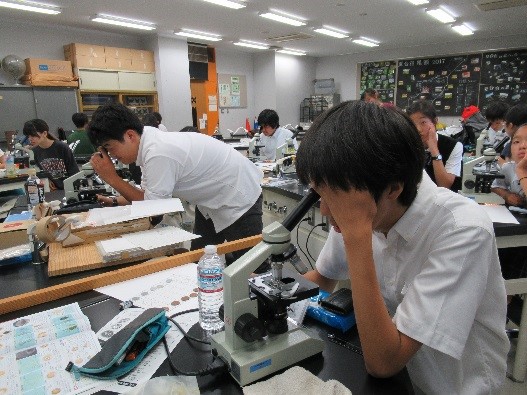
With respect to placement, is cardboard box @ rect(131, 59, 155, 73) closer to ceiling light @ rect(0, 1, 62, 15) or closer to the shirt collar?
ceiling light @ rect(0, 1, 62, 15)

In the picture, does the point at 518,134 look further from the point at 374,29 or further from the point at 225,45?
the point at 225,45

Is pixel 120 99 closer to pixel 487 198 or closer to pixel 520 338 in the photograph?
pixel 487 198

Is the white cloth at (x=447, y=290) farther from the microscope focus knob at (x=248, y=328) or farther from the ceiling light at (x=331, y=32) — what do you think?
the ceiling light at (x=331, y=32)

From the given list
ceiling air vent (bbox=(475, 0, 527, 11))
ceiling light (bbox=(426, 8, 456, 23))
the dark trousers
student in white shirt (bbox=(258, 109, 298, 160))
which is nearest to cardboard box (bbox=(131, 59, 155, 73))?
student in white shirt (bbox=(258, 109, 298, 160))

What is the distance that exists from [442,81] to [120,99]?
6694mm

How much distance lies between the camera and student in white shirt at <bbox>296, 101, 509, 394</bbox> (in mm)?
698

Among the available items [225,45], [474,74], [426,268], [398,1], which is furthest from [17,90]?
[474,74]

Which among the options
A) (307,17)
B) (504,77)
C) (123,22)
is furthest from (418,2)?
(123,22)

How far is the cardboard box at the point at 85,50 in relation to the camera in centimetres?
585

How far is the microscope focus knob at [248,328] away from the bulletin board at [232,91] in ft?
27.3

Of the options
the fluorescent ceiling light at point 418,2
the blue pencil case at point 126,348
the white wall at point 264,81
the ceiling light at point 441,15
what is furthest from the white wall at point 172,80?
the blue pencil case at point 126,348

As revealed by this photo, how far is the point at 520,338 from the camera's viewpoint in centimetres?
175

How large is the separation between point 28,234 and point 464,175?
222 centimetres

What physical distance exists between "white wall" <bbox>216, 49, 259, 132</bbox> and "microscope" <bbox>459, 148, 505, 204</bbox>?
708 cm
